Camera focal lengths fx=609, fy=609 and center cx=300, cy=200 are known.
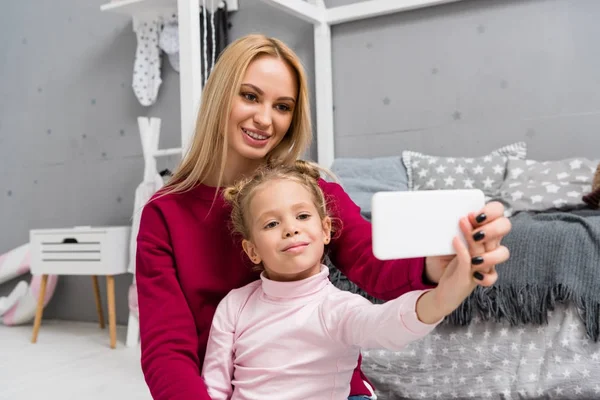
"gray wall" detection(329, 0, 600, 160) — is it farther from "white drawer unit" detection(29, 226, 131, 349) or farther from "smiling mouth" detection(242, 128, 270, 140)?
"smiling mouth" detection(242, 128, 270, 140)

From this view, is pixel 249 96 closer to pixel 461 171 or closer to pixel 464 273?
pixel 464 273

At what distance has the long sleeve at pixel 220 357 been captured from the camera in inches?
36.2

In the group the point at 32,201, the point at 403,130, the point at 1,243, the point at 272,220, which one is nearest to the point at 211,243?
the point at 272,220

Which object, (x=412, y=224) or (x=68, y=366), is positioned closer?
(x=412, y=224)

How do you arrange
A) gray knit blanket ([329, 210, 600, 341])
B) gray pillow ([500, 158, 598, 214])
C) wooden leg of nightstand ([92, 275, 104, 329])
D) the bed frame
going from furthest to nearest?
wooden leg of nightstand ([92, 275, 104, 329]) < the bed frame < gray pillow ([500, 158, 598, 214]) < gray knit blanket ([329, 210, 600, 341])

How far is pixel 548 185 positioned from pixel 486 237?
1.46 m

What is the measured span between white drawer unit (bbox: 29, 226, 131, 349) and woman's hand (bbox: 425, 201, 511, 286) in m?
2.20

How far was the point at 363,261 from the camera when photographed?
0.95 m

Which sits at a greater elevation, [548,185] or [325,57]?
[325,57]

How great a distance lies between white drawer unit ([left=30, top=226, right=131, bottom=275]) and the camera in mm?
2615

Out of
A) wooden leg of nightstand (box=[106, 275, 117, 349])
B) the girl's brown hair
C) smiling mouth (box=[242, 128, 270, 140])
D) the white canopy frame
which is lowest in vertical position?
wooden leg of nightstand (box=[106, 275, 117, 349])

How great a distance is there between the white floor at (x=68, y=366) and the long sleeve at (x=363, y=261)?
1122mm

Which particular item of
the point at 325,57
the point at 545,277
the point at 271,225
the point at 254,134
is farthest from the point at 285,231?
the point at 325,57

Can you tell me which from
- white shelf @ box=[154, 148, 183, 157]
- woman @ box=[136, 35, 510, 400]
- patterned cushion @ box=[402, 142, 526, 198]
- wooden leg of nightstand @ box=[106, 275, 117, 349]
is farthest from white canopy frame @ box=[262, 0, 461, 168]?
woman @ box=[136, 35, 510, 400]
